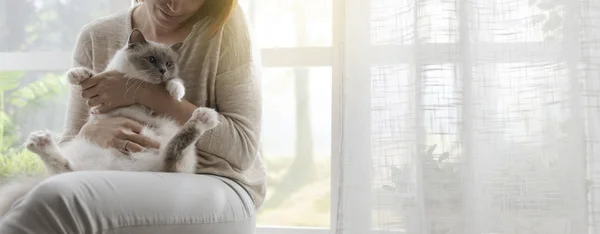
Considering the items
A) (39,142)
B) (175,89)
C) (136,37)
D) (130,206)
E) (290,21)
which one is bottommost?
(130,206)

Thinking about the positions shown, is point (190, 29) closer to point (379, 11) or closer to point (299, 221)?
point (379, 11)

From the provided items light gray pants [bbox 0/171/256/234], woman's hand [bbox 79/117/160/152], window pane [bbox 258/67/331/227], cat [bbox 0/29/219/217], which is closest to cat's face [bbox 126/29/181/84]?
cat [bbox 0/29/219/217]

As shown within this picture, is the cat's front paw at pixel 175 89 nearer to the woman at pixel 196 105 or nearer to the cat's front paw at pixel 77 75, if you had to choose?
the woman at pixel 196 105

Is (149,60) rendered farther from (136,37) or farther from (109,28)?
(109,28)

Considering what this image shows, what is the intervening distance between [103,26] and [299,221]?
0.71 m

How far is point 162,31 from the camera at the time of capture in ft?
4.64

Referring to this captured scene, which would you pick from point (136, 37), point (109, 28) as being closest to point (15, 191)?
point (136, 37)

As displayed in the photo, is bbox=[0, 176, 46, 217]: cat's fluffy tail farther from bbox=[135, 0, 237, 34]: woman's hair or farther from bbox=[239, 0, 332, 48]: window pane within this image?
bbox=[239, 0, 332, 48]: window pane

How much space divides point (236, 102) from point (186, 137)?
0.22m

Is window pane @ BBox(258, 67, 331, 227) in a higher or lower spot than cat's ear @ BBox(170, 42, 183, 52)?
lower

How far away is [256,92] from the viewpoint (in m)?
1.43

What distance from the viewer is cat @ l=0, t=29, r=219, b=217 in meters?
1.17

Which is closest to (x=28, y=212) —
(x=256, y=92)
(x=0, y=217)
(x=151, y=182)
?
(x=0, y=217)

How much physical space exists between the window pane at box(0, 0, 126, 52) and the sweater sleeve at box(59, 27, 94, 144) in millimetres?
300
